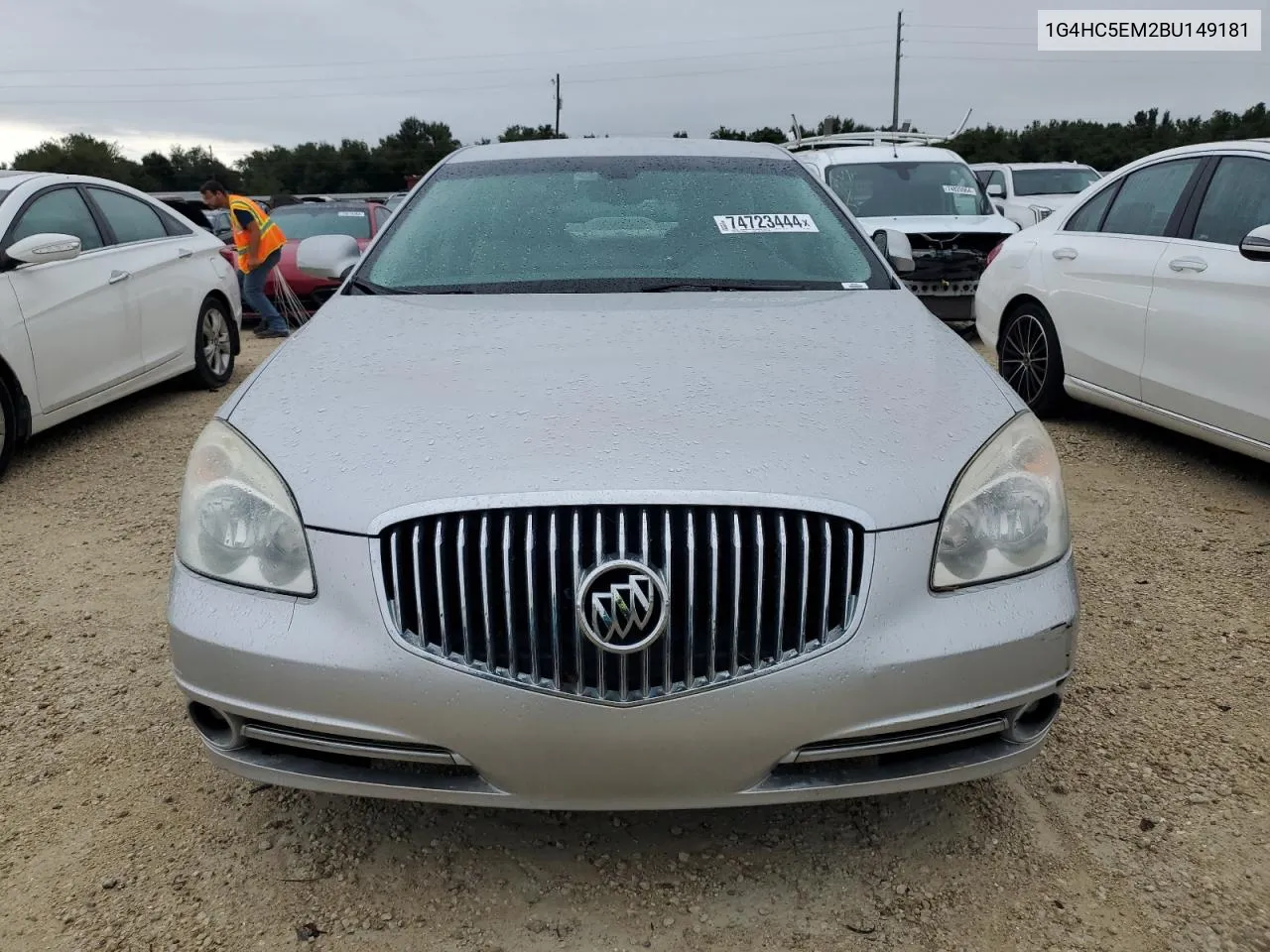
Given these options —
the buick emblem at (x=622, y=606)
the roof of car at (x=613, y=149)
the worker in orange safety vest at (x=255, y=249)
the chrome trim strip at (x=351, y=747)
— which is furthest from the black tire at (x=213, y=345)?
the buick emblem at (x=622, y=606)

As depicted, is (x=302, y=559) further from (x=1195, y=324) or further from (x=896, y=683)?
(x=1195, y=324)

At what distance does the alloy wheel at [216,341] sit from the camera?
23.5 feet

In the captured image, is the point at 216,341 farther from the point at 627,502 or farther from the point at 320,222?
the point at 627,502

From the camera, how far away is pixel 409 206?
3430 mm

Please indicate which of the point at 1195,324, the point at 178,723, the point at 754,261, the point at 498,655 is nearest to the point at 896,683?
the point at 498,655

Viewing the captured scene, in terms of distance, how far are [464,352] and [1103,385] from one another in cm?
397

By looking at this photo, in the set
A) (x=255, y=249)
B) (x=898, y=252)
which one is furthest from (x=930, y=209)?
(x=898, y=252)

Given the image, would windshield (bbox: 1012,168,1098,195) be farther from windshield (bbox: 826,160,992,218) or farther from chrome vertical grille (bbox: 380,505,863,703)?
chrome vertical grille (bbox: 380,505,863,703)

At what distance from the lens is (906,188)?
972cm

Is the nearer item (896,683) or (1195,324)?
(896,683)

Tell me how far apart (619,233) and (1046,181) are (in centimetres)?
1248

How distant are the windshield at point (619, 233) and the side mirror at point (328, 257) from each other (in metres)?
0.30

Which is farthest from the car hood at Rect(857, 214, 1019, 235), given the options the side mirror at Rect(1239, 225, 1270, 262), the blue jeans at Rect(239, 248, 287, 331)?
the blue jeans at Rect(239, 248, 287, 331)

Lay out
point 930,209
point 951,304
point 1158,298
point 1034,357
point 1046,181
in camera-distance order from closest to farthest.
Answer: point 1158,298, point 1034,357, point 951,304, point 930,209, point 1046,181
